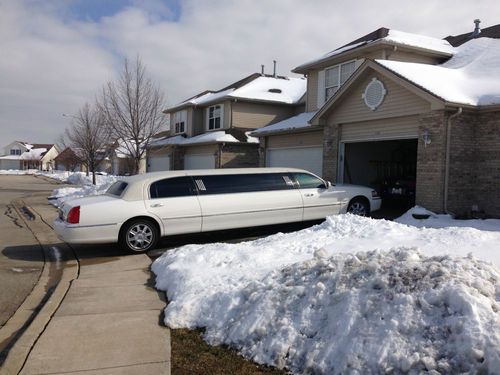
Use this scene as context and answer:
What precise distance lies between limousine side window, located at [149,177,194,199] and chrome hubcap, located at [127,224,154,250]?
653 mm

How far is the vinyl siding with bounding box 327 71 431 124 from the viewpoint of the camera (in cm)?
1227

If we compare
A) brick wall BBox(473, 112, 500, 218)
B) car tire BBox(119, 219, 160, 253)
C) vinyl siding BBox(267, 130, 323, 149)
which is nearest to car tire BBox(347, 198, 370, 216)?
brick wall BBox(473, 112, 500, 218)

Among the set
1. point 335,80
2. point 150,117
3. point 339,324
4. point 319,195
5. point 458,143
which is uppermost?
point 335,80

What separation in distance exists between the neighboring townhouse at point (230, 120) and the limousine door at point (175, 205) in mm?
15523

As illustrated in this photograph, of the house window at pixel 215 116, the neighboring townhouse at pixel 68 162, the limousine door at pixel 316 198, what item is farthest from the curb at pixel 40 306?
the neighboring townhouse at pixel 68 162

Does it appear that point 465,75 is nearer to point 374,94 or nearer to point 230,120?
point 374,94

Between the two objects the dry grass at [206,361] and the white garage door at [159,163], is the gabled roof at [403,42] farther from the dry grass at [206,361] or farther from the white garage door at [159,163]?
the white garage door at [159,163]

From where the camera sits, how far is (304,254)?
686 centimetres

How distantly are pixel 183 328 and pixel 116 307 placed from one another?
1.21m

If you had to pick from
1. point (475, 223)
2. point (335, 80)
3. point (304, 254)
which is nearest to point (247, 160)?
point (335, 80)

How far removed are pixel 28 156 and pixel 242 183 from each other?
102422mm

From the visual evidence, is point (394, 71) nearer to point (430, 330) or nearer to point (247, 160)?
point (430, 330)

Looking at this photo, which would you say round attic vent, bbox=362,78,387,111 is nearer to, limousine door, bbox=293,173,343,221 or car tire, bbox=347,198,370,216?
car tire, bbox=347,198,370,216

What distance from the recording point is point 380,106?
1325 cm
